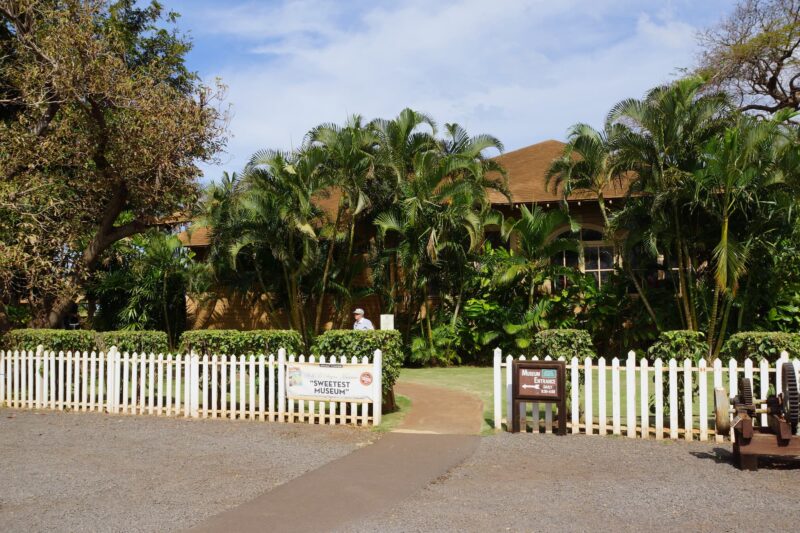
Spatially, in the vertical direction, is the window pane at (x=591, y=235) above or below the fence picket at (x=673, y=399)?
above

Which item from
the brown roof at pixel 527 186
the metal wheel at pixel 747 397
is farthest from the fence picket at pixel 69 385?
the metal wheel at pixel 747 397

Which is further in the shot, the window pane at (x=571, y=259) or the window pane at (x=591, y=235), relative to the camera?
the window pane at (x=571, y=259)

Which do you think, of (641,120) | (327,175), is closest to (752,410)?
(641,120)

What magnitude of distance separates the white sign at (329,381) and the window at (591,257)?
35.2 feet

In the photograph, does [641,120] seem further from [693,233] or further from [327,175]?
[327,175]

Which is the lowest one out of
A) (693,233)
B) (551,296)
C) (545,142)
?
(551,296)

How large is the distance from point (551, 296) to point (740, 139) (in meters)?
6.70

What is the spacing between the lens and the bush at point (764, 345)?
368 inches

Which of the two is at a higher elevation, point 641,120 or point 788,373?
point 641,120

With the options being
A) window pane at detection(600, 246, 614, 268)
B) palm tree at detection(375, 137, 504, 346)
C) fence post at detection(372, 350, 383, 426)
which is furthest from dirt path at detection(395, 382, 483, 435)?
window pane at detection(600, 246, 614, 268)

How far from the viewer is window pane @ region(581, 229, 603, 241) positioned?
20.3 meters

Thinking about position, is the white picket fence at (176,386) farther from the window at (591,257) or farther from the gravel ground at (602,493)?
the window at (591,257)

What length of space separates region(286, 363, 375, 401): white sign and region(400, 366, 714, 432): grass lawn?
1852 millimetres

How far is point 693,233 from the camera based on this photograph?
52.3 ft
